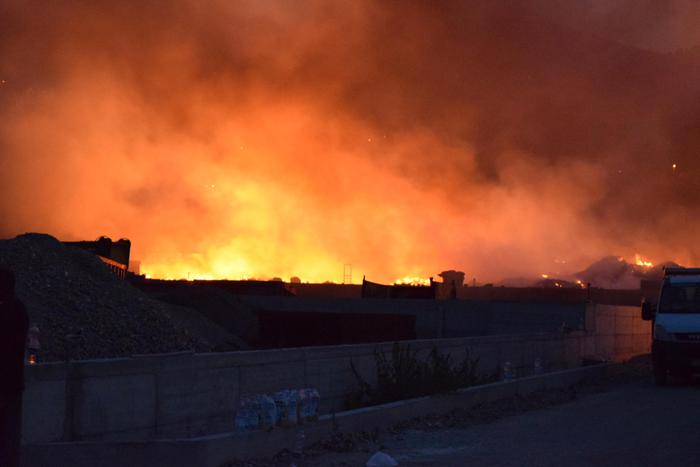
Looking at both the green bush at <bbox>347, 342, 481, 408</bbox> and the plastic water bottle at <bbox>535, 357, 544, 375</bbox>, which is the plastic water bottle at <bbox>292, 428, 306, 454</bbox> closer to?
the green bush at <bbox>347, 342, 481, 408</bbox>

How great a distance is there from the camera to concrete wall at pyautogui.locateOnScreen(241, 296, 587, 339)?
28700 millimetres

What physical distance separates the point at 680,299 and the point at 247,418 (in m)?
14.3

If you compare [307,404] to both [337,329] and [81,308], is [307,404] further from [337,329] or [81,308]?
[337,329]

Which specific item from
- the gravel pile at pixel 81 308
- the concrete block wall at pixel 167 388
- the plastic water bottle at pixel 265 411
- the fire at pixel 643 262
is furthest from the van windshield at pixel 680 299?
the fire at pixel 643 262

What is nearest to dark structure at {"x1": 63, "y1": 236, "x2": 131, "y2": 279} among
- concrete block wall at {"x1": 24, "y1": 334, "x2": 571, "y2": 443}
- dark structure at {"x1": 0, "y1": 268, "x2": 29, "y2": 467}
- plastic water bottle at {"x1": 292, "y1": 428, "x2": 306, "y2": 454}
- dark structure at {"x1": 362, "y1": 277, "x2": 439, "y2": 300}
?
dark structure at {"x1": 362, "y1": 277, "x2": 439, "y2": 300}

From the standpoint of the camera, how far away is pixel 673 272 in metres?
23.1

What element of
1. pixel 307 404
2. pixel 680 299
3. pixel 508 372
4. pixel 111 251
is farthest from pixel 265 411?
pixel 111 251

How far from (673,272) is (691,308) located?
1.47 meters

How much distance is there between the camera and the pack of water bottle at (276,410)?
34.8 ft

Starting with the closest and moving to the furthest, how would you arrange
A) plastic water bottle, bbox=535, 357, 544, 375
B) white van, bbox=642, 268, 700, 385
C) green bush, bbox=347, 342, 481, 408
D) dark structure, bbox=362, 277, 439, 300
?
green bush, bbox=347, 342, 481, 408, white van, bbox=642, 268, 700, 385, plastic water bottle, bbox=535, 357, 544, 375, dark structure, bbox=362, 277, 439, 300

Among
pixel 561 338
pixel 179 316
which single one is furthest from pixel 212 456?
pixel 179 316

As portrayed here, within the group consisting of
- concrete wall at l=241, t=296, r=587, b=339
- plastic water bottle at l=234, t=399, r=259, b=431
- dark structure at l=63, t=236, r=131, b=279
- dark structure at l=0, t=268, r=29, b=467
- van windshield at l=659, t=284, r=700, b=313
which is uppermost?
dark structure at l=63, t=236, r=131, b=279

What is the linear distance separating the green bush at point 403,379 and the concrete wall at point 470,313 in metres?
12.4

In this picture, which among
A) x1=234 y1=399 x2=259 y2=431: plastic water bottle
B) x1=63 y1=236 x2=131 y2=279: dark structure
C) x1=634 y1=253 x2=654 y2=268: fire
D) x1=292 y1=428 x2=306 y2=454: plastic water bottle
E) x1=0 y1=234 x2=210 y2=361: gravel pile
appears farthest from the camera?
x1=634 y1=253 x2=654 y2=268: fire
